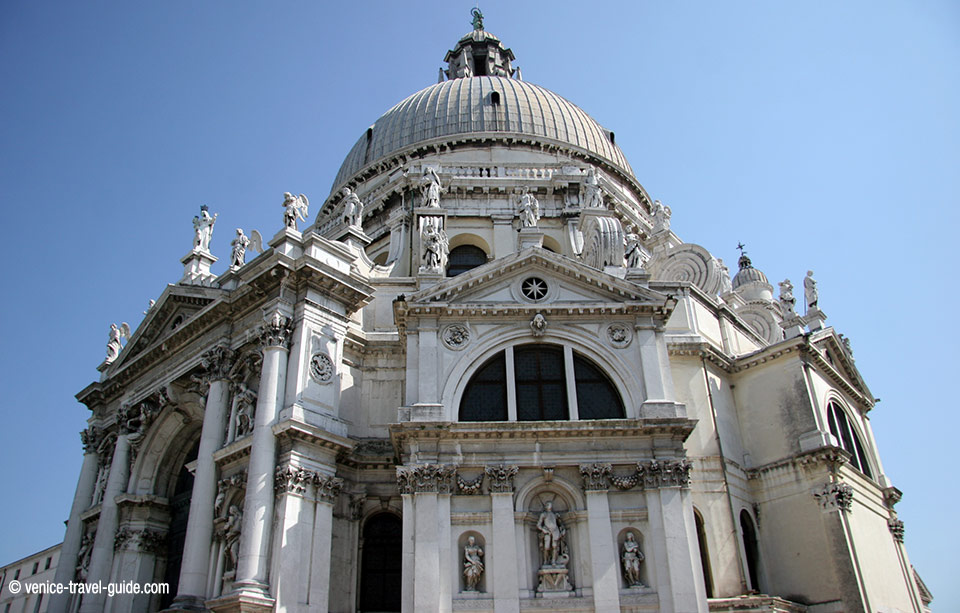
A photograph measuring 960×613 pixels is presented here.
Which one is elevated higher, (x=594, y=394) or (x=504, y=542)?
(x=594, y=394)

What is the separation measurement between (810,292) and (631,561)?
56.8ft

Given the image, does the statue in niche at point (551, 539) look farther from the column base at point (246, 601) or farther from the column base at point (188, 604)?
the column base at point (188, 604)

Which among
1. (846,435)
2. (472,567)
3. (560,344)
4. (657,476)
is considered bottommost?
(472,567)

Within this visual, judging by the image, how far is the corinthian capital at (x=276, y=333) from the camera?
24188mm

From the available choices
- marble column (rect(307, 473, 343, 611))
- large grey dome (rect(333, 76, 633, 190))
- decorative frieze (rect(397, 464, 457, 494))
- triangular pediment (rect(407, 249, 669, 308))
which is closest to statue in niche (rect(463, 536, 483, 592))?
decorative frieze (rect(397, 464, 457, 494))

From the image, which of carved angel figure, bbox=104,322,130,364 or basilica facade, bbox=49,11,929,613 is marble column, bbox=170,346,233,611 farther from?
carved angel figure, bbox=104,322,130,364

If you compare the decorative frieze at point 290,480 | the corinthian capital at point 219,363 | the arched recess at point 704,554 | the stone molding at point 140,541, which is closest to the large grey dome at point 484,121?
the corinthian capital at point 219,363

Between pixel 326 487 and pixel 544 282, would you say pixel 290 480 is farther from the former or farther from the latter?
pixel 544 282

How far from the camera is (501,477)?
2183 centimetres

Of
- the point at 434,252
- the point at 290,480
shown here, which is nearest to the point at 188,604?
the point at 290,480

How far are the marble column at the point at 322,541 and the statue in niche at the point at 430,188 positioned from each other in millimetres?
13717

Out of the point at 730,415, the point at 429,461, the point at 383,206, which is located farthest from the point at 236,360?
the point at 730,415

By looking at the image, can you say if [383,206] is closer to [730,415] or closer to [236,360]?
[236,360]

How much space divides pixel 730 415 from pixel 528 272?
10070mm
